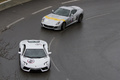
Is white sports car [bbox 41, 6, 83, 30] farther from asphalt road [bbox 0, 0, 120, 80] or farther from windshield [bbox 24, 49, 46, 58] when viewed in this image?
windshield [bbox 24, 49, 46, 58]

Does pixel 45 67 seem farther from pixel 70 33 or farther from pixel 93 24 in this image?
pixel 93 24

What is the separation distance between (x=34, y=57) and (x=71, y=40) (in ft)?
19.0

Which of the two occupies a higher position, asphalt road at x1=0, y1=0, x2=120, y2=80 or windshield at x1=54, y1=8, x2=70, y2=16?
windshield at x1=54, y1=8, x2=70, y2=16

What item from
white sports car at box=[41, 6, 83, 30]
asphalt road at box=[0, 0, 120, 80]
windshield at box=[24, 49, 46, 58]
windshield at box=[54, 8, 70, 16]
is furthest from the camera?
windshield at box=[54, 8, 70, 16]

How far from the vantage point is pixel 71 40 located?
88.3 feet

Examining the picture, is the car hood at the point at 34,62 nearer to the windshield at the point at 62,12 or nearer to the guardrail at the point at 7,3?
the windshield at the point at 62,12

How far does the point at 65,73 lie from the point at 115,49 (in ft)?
19.3

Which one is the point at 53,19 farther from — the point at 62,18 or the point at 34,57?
the point at 34,57

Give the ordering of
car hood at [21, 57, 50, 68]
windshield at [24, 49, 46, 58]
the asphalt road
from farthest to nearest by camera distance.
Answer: the asphalt road < windshield at [24, 49, 46, 58] < car hood at [21, 57, 50, 68]

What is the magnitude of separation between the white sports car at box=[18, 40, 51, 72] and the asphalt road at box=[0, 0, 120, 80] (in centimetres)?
43

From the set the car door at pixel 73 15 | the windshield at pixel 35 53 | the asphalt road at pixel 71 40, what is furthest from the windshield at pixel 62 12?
the windshield at pixel 35 53

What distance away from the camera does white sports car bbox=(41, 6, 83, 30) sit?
28.2 m

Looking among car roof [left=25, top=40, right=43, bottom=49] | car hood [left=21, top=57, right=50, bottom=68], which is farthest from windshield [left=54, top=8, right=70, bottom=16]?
car hood [left=21, top=57, right=50, bottom=68]

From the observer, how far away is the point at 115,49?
26359 millimetres
